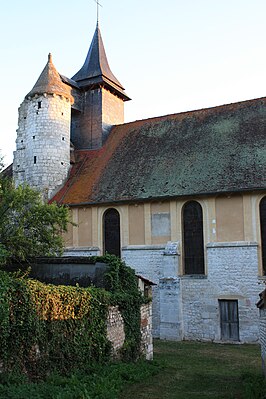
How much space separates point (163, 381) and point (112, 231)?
11.6 metres

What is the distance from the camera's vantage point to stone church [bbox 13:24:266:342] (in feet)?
62.8

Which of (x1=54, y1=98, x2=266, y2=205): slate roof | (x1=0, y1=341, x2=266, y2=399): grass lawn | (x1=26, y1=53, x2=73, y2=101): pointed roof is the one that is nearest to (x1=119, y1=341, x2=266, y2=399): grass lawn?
(x1=0, y1=341, x2=266, y2=399): grass lawn

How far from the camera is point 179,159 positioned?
2225 centimetres

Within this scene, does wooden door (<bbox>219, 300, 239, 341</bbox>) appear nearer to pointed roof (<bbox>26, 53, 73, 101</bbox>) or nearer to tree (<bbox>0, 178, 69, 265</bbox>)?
tree (<bbox>0, 178, 69, 265</bbox>)

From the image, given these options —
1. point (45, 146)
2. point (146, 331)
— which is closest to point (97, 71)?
point (45, 146)

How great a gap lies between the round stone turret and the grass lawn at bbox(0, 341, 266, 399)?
43.1 feet

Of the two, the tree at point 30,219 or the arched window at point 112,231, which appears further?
the arched window at point 112,231

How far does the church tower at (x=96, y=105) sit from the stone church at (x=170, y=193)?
96mm

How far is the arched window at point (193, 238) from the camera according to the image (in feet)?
66.5

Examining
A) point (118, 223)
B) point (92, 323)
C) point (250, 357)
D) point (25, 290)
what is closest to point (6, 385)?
point (25, 290)

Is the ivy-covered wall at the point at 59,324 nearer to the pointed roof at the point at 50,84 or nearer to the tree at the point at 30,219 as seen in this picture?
the tree at the point at 30,219

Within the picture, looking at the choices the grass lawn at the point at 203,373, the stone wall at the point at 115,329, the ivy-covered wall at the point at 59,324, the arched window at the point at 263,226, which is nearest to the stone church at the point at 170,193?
the arched window at the point at 263,226

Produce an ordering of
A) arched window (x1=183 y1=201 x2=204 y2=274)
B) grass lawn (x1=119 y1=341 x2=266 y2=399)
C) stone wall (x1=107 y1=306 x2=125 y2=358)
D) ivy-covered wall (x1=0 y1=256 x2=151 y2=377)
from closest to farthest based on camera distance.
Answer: ivy-covered wall (x1=0 y1=256 x2=151 y2=377) < grass lawn (x1=119 y1=341 x2=266 y2=399) < stone wall (x1=107 y1=306 x2=125 y2=358) < arched window (x1=183 y1=201 x2=204 y2=274)

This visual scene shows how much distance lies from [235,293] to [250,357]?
3.80 m
